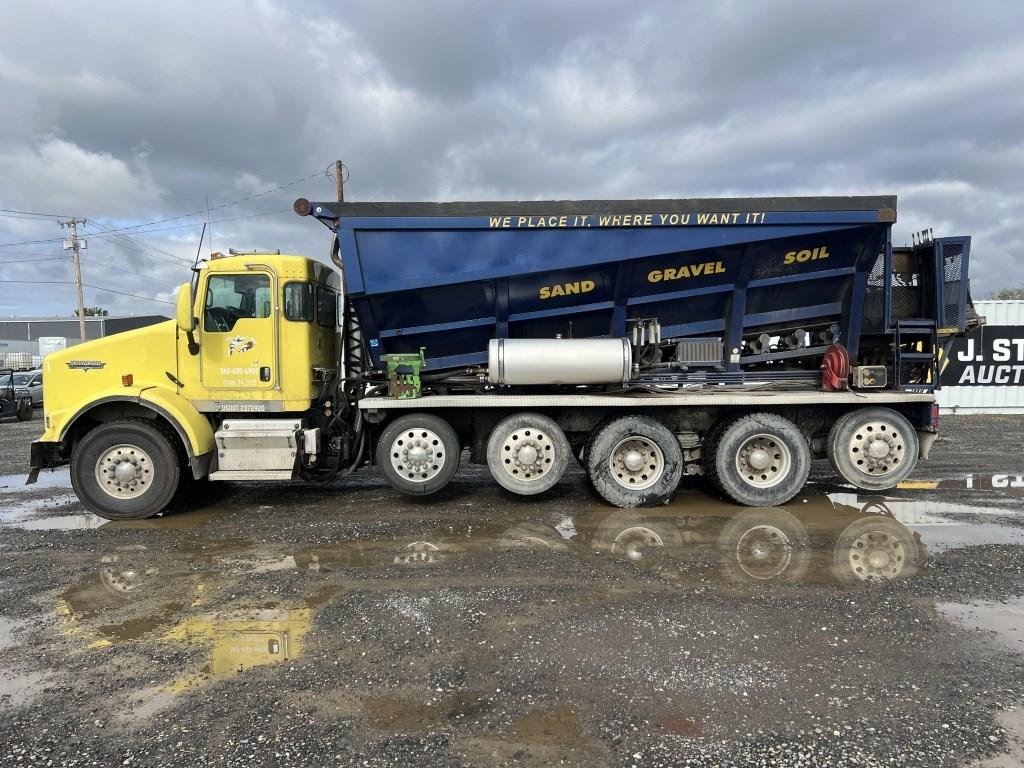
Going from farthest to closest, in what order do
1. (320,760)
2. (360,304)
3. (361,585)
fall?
(360,304), (361,585), (320,760)

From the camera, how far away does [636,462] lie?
6508 millimetres

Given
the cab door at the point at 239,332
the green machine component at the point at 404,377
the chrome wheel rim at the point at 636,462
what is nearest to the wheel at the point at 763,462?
the chrome wheel rim at the point at 636,462

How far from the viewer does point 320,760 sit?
2.47 metres

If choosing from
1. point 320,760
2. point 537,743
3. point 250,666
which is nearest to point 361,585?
point 250,666

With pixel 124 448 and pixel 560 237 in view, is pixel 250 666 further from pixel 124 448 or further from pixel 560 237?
pixel 560 237

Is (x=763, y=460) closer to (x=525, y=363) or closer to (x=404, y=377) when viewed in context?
(x=525, y=363)

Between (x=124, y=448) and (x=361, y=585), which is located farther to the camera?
(x=124, y=448)

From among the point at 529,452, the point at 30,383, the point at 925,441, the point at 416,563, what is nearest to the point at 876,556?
the point at 925,441

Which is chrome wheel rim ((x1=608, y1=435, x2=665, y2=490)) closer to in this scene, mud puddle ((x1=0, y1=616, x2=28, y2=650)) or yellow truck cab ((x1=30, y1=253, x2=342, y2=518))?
yellow truck cab ((x1=30, y1=253, x2=342, y2=518))

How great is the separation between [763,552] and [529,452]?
255 centimetres

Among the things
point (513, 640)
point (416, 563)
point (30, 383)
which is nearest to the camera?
point (513, 640)

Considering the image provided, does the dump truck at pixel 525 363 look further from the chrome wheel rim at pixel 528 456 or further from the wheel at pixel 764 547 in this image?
the wheel at pixel 764 547

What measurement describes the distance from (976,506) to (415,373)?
6479 mm

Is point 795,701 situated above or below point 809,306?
below
